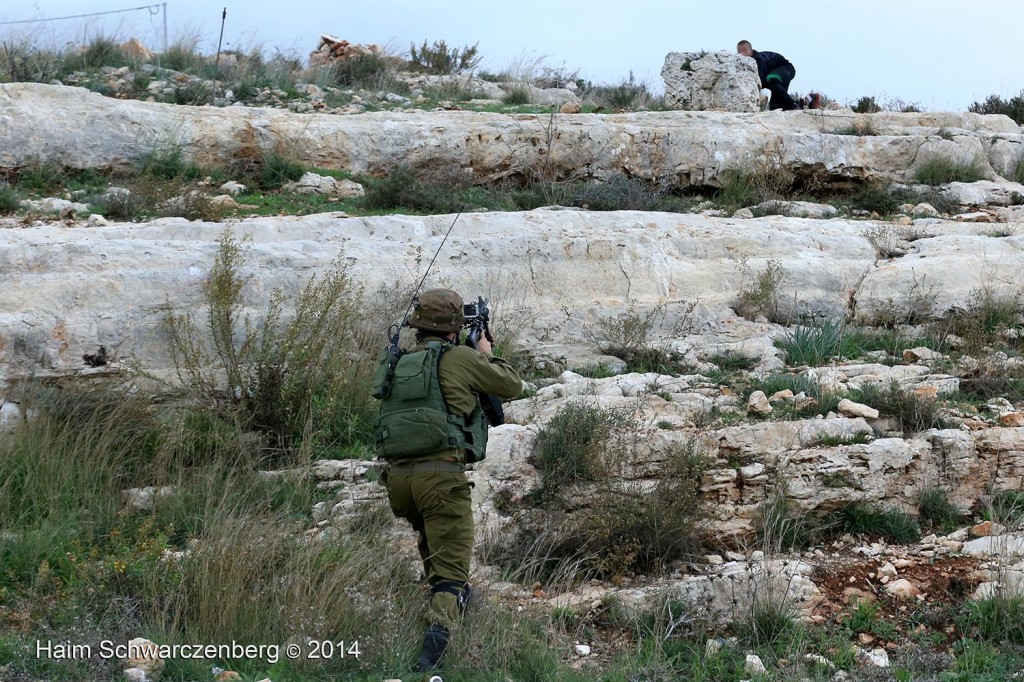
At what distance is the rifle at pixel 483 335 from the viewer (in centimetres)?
471

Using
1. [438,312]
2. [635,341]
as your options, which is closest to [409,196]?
[635,341]

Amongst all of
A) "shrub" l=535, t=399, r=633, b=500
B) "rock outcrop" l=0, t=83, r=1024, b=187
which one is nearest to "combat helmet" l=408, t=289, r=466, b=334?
"shrub" l=535, t=399, r=633, b=500

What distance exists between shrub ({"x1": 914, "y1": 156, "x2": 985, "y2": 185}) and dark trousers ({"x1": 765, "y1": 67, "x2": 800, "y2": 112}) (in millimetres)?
3411

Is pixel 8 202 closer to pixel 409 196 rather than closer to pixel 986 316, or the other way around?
pixel 409 196

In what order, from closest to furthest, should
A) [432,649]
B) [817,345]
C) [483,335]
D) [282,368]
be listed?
[432,649] < [483,335] < [282,368] < [817,345]

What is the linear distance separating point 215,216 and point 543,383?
338cm

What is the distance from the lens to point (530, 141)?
10695 mm

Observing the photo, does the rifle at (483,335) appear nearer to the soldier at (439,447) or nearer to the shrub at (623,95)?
the soldier at (439,447)

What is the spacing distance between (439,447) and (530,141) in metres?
6.80

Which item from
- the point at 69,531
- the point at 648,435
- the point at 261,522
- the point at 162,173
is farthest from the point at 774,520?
the point at 162,173

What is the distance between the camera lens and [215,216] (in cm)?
847

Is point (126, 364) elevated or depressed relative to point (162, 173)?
depressed

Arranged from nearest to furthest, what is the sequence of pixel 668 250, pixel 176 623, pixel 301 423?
pixel 176 623
pixel 301 423
pixel 668 250

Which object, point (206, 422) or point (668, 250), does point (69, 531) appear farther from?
point (668, 250)
